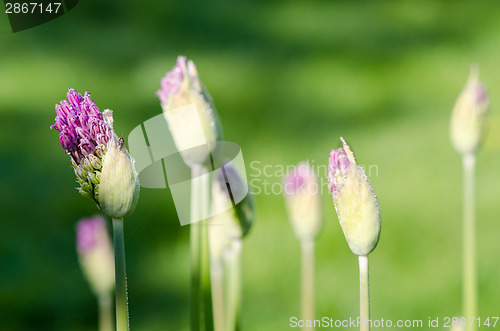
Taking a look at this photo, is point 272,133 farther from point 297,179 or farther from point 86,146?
point 86,146

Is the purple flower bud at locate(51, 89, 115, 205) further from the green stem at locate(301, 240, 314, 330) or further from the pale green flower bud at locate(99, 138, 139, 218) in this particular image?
the green stem at locate(301, 240, 314, 330)

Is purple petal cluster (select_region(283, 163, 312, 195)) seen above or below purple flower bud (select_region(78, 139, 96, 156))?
below

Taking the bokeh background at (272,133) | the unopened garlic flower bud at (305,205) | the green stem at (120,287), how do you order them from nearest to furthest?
the green stem at (120,287) → the unopened garlic flower bud at (305,205) → the bokeh background at (272,133)

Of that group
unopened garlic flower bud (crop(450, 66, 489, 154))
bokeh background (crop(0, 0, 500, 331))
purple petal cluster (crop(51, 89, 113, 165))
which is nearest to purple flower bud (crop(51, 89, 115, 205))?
purple petal cluster (crop(51, 89, 113, 165))

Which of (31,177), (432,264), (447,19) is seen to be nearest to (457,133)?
(432,264)

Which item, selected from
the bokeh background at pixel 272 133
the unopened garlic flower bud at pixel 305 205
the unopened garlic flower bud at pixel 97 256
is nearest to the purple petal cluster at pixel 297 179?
the unopened garlic flower bud at pixel 305 205

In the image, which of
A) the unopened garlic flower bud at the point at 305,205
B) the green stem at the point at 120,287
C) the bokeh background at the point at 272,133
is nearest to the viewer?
the green stem at the point at 120,287

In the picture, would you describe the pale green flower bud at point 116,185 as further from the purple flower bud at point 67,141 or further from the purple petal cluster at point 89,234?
the purple petal cluster at point 89,234
